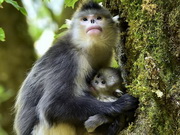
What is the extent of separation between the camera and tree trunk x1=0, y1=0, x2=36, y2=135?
27.8 ft

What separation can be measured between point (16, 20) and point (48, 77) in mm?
4834

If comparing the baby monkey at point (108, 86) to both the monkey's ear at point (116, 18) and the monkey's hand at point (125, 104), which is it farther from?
the monkey's ear at point (116, 18)

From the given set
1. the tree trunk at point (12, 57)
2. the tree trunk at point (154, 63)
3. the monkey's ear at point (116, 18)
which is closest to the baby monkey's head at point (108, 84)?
the tree trunk at point (154, 63)

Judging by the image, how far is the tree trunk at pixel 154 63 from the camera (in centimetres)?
318

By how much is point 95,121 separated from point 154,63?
114 centimetres

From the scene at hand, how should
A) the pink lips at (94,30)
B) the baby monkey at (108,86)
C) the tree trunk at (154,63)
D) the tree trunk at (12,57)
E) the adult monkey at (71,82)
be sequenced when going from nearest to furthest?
the tree trunk at (154,63) → the adult monkey at (71,82) → the baby monkey at (108,86) → the pink lips at (94,30) → the tree trunk at (12,57)

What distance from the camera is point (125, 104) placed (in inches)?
151

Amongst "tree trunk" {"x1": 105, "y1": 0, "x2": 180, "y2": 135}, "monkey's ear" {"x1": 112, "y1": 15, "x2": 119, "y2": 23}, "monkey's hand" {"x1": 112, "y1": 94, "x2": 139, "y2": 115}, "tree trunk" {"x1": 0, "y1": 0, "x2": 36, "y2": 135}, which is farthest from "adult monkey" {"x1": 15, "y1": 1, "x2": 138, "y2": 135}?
"tree trunk" {"x1": 0, "y1": 0, "x2": 36, "y2": 135}

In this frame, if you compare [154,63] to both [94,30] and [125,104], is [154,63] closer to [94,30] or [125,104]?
[125,104]

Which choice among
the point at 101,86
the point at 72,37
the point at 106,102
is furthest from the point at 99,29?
the point at 106,102

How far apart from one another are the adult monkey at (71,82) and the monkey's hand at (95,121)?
56 mm

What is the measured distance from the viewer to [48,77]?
4438 mm

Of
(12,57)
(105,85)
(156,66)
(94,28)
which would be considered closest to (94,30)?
(94,28)

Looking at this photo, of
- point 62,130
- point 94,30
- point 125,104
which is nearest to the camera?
point 125,104
